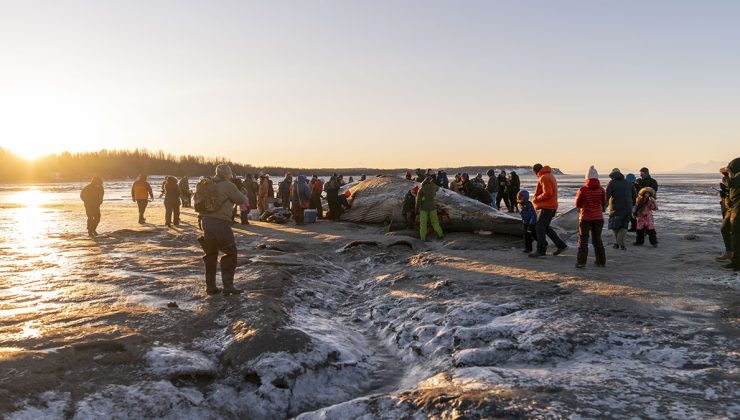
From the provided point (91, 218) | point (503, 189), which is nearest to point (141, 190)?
point (91, 218)

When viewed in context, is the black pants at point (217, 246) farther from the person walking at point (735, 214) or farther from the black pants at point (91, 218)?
the black pants at point (91, 218)

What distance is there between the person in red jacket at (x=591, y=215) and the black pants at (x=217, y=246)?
19.2 feet

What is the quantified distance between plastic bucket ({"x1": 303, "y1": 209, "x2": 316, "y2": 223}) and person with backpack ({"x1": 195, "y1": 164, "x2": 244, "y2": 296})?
31.1 ft

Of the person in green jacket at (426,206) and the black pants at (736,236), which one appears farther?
the person in green jacket at (426,206)

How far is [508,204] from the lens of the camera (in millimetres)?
18438

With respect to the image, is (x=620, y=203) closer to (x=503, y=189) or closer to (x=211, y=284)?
(x=211, y=284)

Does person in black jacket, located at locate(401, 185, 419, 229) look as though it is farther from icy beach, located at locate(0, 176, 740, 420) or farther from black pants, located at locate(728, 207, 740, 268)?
black pants, located at locate(728, 207, 740, 268)

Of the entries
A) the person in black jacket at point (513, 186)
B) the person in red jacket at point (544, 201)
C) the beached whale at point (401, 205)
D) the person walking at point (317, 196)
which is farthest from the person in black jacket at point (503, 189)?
the person in red jacket at point (544, 201)

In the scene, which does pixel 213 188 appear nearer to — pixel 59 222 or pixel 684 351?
pixel 684 351

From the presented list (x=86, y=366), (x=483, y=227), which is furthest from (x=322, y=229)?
(x=86, y=366)

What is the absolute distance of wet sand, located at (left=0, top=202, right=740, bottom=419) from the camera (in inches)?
143

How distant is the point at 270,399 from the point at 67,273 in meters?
5.87

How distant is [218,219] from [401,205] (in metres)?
9.05

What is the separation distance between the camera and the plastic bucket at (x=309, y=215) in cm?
1612
